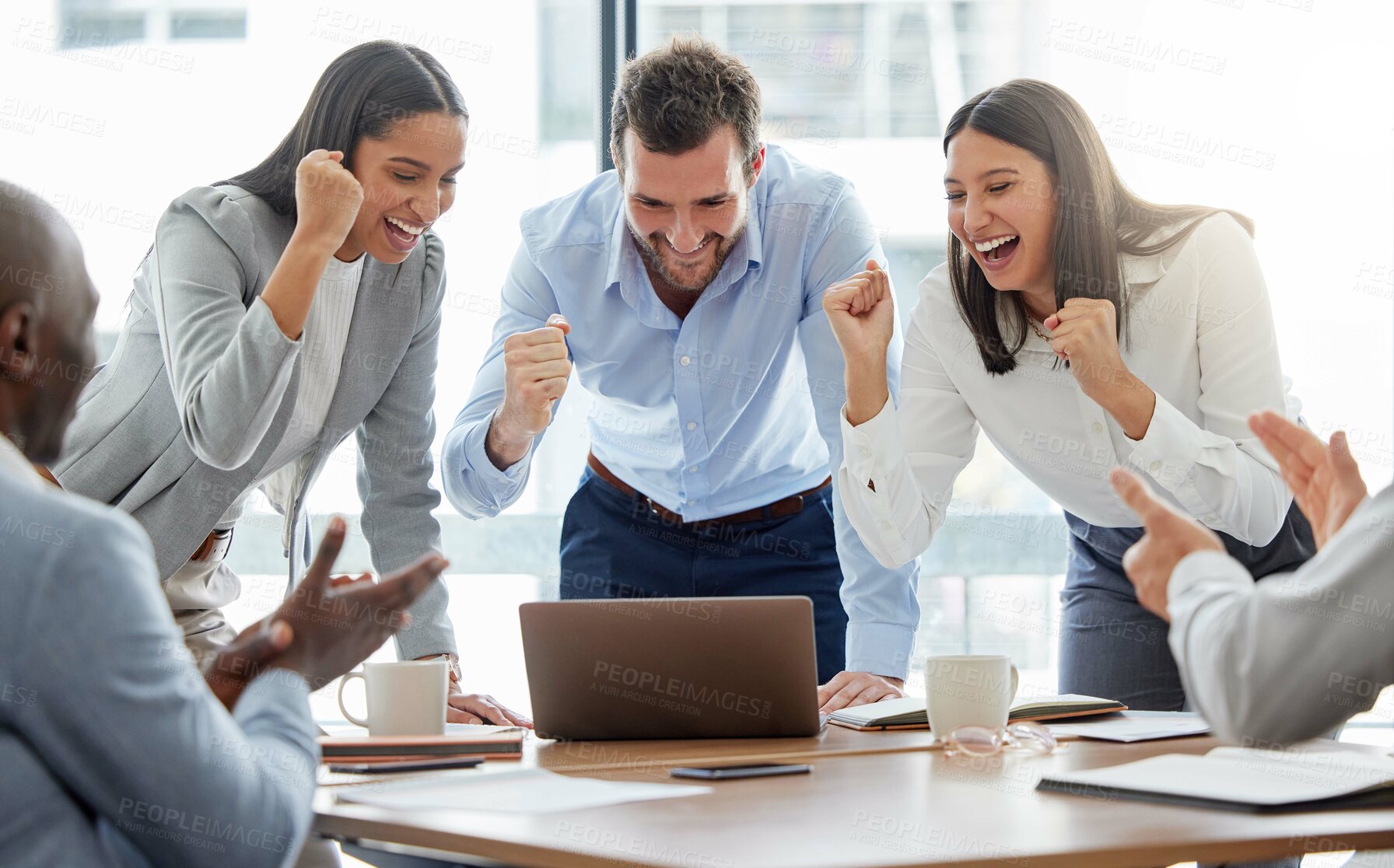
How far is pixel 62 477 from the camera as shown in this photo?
2035 mm

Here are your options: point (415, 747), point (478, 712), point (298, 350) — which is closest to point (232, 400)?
point (298, 350)

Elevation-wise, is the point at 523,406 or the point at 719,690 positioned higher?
the point at 523,406

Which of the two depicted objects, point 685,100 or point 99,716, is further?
point 685,100

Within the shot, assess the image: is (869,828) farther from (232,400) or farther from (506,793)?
(232,400)

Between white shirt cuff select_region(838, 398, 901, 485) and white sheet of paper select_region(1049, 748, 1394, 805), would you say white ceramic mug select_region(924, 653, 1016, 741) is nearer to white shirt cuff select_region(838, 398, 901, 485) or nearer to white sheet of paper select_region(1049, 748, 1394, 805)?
white sheet of paper select_region(1049, 748, 1394, 805)

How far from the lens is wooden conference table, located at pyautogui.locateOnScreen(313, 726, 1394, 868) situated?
0.88m

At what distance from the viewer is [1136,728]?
4.84 ft

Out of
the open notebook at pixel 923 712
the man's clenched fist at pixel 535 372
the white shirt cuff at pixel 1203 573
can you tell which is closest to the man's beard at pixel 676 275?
the man's clenched fist at pixel 535 372

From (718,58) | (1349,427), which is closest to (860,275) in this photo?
(718,58)

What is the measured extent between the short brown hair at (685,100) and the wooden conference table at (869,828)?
130cm

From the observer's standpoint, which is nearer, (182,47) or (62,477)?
(62,477)

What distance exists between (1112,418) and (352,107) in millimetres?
1478

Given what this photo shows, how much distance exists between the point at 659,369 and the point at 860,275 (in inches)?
21.2

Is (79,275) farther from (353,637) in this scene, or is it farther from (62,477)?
(62,477)
